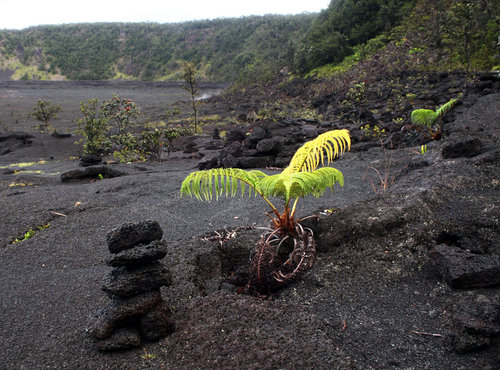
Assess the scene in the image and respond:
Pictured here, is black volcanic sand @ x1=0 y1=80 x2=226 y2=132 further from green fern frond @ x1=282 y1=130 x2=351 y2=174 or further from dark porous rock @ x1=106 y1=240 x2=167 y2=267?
dark porous rock @ x1=106 y1=240 x2=167 y2=267

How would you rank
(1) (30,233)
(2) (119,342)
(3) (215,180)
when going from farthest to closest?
1. (1) (30,233)
2. (3) (215,180)
3. (2) (119,342)

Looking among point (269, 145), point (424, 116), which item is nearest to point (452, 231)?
point (424, 116)

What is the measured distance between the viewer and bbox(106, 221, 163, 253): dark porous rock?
221cm

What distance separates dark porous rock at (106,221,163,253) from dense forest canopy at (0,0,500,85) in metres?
14.9

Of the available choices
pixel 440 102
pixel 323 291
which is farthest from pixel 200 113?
pixel 323 291

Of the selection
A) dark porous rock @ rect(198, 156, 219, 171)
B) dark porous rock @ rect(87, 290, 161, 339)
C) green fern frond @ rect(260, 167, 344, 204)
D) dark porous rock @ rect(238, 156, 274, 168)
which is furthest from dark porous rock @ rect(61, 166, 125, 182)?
dark porous rock @ rect(87, 290, 161, 339)

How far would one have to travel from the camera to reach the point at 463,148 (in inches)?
182

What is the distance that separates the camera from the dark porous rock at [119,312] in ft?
6.76

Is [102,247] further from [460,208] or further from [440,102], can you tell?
[440,102]

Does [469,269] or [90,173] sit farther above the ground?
[469,269]

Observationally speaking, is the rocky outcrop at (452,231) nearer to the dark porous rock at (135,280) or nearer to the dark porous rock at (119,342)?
the dark porous rock at (135,280)

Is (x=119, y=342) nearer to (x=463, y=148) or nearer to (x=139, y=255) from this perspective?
(x=139, y=255)

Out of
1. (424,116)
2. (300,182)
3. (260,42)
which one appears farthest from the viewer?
(260,42)

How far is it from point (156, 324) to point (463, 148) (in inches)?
178
